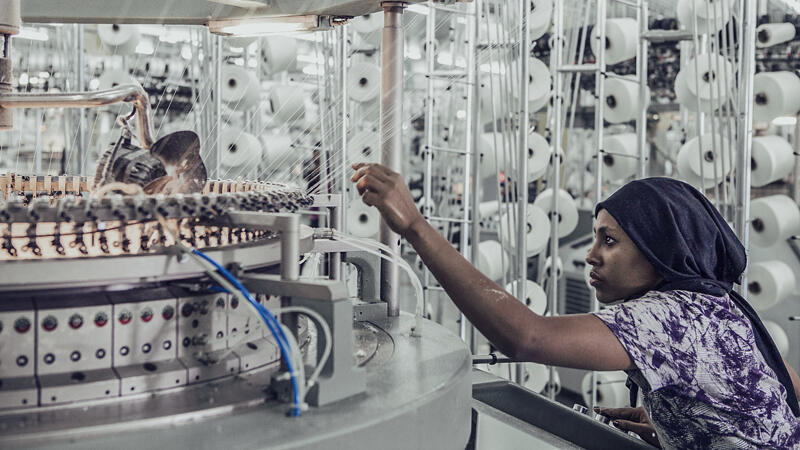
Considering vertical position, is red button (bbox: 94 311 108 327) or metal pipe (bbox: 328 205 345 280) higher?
metal pipe (bbox: 328 205 345 280)

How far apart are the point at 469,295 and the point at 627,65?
574 cm

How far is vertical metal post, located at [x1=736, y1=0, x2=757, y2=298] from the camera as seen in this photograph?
3514 mm

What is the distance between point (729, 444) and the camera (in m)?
1.48

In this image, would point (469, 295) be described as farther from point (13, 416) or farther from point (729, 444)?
point (13, 416)

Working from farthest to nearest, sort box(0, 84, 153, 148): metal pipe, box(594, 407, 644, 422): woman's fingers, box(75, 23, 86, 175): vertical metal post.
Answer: box(75, 23, 86, 175): vertical metal post, box(594, 407, 644, 422): woman's fingers, box(0, 84, 153, 148): metal pipe

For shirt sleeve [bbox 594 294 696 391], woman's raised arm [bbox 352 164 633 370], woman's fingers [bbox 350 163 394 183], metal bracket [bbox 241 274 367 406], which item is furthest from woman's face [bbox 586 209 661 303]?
metal bracket [bbox 241 274 367 406]

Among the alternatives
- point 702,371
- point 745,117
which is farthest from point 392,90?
point 745,117

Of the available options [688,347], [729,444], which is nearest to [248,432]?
[688,347]

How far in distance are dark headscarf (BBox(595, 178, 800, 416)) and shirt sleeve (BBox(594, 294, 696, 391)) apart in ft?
0.32

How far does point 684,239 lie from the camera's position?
5.06 ft

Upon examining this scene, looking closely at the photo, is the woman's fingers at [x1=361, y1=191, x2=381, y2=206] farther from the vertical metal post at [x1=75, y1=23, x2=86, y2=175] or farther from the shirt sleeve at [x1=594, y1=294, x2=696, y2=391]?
the vertical metal post at [x1=75, y1=23, x2=86, y2=175]

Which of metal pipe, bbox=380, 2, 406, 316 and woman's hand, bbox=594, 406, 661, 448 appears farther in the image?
woman's hand, bbox=594, 406, 661, 448

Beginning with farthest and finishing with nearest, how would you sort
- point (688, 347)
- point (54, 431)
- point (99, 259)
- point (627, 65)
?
1. point (627, 65)
2. point (688, 347)
3. point (99, 259)
4. point (54, 431)

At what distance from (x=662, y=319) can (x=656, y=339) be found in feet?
0.15
